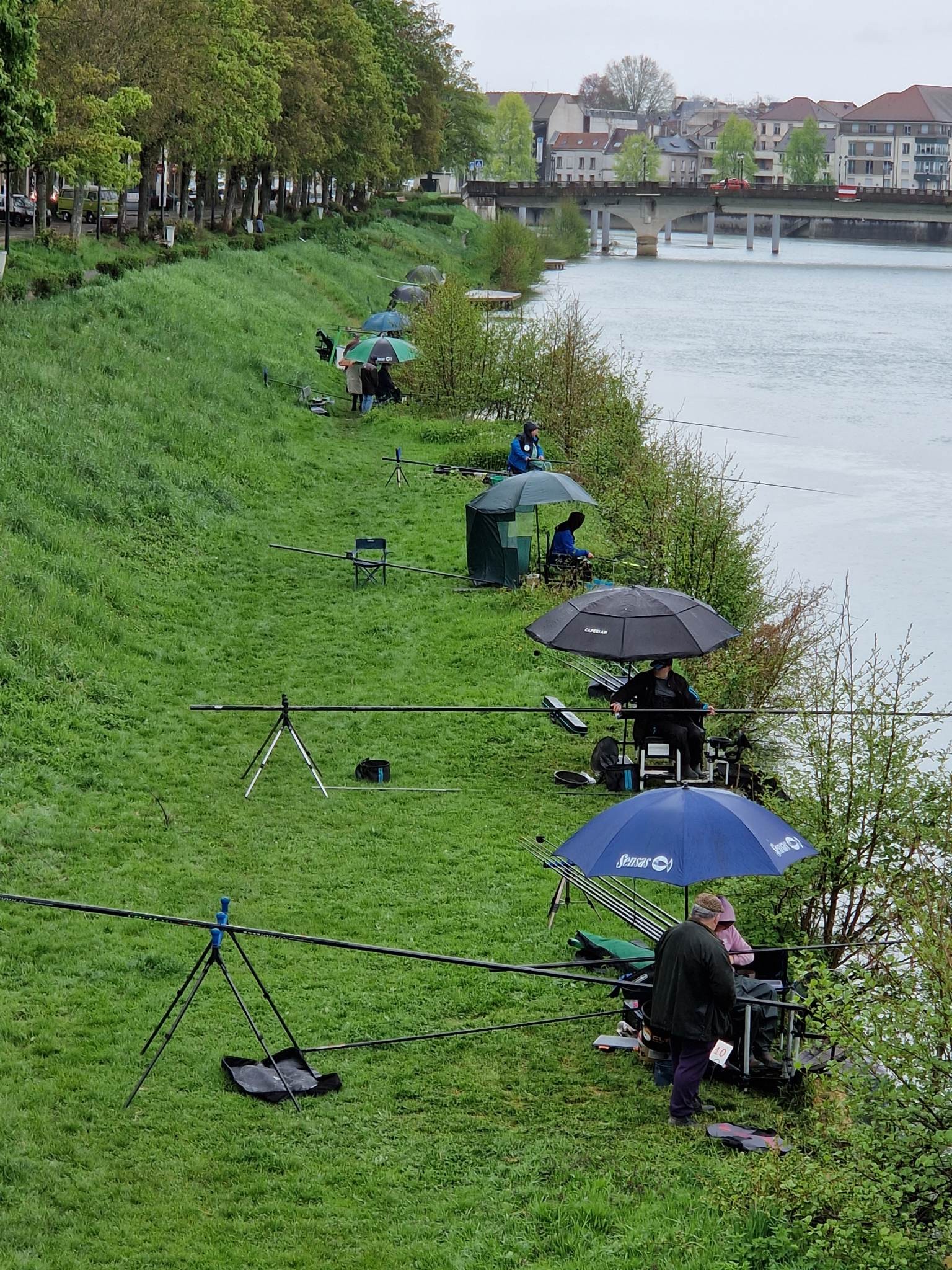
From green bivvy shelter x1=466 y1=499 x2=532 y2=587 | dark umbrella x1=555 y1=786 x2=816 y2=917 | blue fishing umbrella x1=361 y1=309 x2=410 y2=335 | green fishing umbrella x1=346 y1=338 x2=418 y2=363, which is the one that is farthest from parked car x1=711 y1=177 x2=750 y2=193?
dark umbrella x1=555 y1=786 x2=816 y2=917

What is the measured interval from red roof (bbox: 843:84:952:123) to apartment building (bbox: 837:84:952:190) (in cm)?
Answer: 8

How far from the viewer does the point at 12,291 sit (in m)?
33.2

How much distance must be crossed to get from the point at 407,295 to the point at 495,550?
35.2 meters

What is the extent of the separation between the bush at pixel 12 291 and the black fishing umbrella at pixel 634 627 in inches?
788

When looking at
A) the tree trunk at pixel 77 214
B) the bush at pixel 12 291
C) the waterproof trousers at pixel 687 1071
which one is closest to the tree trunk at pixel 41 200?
the tree trunk at pixel 77 214

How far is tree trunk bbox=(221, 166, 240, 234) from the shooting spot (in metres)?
62.7

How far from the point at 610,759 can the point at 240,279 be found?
3547 cm

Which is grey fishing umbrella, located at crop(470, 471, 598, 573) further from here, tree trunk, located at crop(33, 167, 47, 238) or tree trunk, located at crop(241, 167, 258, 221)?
tree trunk, located at crop(241, 167, 258, 221)

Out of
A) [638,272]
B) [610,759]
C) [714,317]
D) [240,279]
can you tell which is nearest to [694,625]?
[610,759]

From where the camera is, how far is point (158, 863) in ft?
44.8

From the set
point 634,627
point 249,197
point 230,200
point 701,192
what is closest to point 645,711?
point 634,627

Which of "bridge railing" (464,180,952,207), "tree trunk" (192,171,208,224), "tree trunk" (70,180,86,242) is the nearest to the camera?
"tree trunk" (70,180,86,242)

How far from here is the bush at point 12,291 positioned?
32.4 meters

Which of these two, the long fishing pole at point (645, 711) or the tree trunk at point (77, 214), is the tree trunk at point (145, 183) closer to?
the tree trunk at point (77, 214)
